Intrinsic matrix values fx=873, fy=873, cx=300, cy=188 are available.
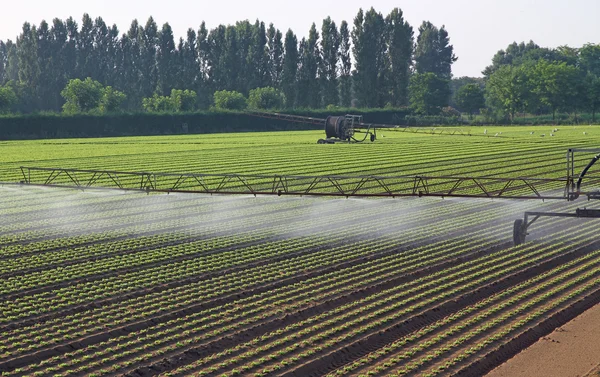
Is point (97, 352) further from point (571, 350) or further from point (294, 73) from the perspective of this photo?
point (294, 73)

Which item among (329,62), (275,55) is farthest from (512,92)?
(275,55)

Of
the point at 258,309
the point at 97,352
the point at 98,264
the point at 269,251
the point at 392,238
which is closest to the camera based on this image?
the point at 97,352

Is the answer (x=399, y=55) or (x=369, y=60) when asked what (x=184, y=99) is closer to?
(x=369, y=60)

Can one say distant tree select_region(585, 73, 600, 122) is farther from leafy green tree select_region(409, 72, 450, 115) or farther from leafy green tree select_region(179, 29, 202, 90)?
leafy green tree select_region(179, 29, 202, 90)

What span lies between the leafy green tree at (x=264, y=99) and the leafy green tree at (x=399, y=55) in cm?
1978

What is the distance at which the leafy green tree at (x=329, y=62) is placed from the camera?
129 m

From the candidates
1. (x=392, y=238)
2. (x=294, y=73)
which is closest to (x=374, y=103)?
(x=294, y=73)

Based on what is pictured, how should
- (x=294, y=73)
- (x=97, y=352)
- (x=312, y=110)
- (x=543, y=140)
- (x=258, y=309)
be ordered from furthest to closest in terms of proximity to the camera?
(x=294, y=73) → (x=312, y=110) → (x=543, y=140) → (x=258, y=309) → (x=97, y=352)

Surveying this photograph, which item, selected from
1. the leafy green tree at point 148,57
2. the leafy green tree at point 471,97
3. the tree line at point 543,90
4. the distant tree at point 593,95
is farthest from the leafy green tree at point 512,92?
the leafy green tree at point 148,57

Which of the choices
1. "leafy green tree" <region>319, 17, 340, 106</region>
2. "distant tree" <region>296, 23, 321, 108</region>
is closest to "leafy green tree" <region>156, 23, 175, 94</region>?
"distant tree" <region>296, 23, 321, 108</region>

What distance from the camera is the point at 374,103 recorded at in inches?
5113

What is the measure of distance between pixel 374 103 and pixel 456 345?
116016 millimetres

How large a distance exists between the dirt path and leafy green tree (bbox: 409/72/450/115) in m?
121

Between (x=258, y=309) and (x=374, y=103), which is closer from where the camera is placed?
(x=258, y=309)
